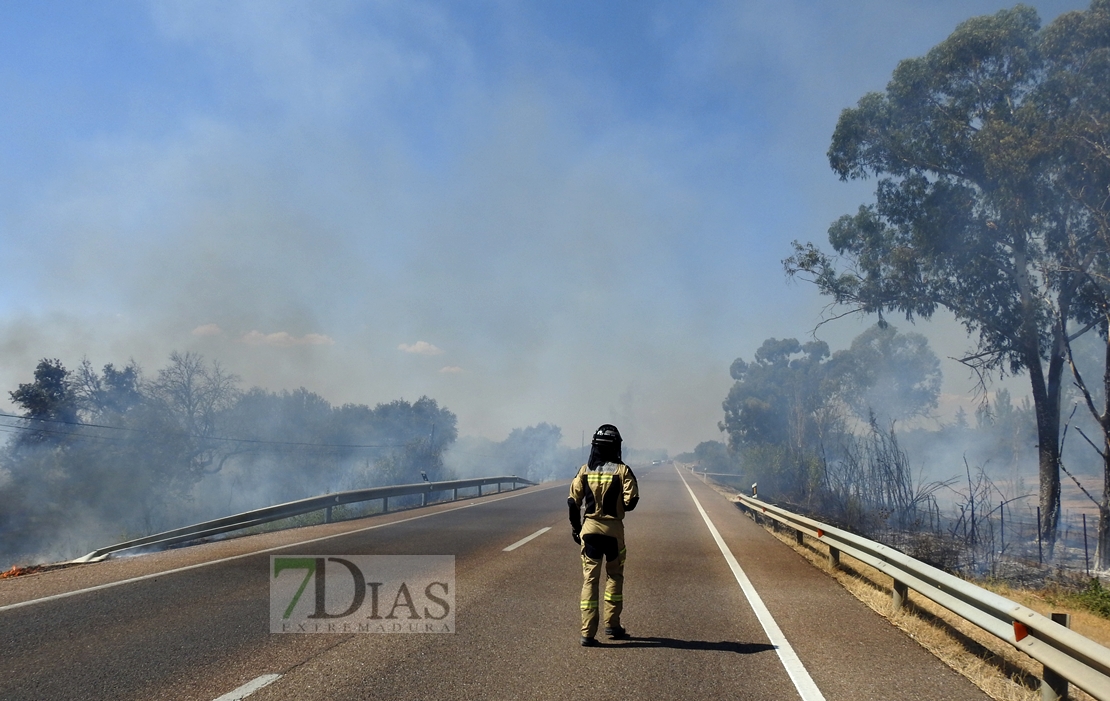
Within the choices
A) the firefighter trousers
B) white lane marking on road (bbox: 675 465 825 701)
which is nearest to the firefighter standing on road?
the firefighter trousers

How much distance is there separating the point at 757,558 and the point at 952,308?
14.7 metres

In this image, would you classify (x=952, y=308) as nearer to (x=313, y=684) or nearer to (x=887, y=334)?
(x=313, y=684)

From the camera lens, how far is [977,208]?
20.6m

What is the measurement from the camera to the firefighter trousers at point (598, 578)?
219 inches

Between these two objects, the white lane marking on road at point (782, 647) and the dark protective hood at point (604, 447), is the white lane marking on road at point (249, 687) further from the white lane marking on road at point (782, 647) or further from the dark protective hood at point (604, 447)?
the white lane marking on road at point (782, 647)

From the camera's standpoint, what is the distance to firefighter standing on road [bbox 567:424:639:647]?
5.60m

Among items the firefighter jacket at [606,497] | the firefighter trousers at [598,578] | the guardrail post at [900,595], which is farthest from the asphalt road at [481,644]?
the firefighter jacket at [606,497]

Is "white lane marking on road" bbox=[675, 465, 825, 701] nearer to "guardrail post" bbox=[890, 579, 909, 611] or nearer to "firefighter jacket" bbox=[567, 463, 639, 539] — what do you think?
"guardrail post" bbox=[890, 579, 909, 611]

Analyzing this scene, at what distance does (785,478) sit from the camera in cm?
4459

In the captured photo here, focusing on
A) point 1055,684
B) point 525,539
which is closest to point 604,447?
point 1055,684

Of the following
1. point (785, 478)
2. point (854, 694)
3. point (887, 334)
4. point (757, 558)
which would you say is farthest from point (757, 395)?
point (854, 694)

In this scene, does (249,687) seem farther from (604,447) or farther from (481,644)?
(604,447)

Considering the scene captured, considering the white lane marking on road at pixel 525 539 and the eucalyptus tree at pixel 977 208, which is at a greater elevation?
the eucalyptus tree at pixel 977 208

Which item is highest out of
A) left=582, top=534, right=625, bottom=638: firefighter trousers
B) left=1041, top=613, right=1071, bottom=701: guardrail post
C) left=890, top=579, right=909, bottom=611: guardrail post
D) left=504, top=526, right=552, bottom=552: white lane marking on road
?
left=582, top=534, right=625, bottom=638: firefighter trousers
